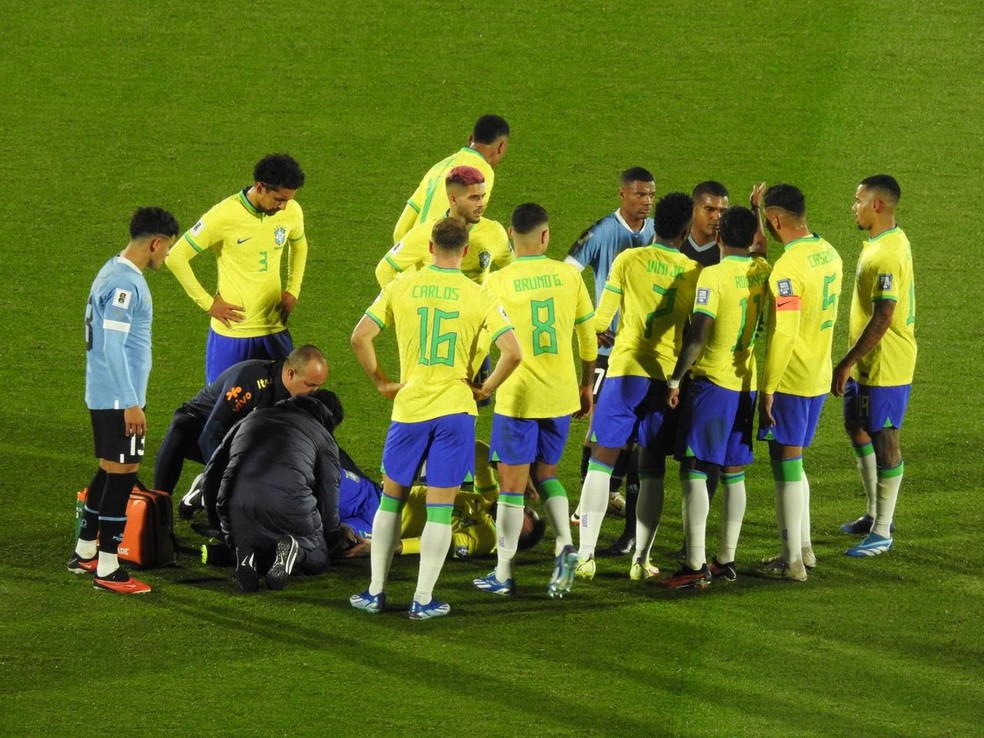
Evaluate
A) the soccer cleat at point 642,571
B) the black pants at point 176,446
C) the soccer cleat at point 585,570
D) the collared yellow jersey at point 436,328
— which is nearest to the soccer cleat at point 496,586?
the soccer cleat at point 585,570

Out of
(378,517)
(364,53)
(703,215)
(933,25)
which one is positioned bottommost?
(378,517)

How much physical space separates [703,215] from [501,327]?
142cm

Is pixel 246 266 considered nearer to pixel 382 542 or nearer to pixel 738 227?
pixel 382 542

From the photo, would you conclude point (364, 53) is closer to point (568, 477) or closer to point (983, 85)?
point (983, 85)

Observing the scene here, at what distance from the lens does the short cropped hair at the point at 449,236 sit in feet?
23.7

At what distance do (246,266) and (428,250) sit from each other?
1158mm

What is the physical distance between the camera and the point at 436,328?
7.22m

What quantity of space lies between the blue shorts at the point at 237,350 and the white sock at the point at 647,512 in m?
2.36

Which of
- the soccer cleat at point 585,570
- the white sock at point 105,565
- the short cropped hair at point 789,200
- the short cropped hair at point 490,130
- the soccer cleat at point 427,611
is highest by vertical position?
the short cropped hair at point 490,130

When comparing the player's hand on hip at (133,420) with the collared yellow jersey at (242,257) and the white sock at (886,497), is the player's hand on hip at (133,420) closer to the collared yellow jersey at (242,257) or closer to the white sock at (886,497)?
the collared yellow jersey at (242,257)

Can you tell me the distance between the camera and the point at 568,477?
9.68 meters

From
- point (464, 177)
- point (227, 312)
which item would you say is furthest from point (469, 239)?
point (227, 312)

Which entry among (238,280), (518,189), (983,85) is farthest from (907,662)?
(983,85)

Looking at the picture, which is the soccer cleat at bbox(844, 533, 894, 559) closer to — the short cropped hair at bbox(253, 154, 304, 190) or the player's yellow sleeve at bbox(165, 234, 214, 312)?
the short cropped hair at bbox(253, 154, 304, 190)
